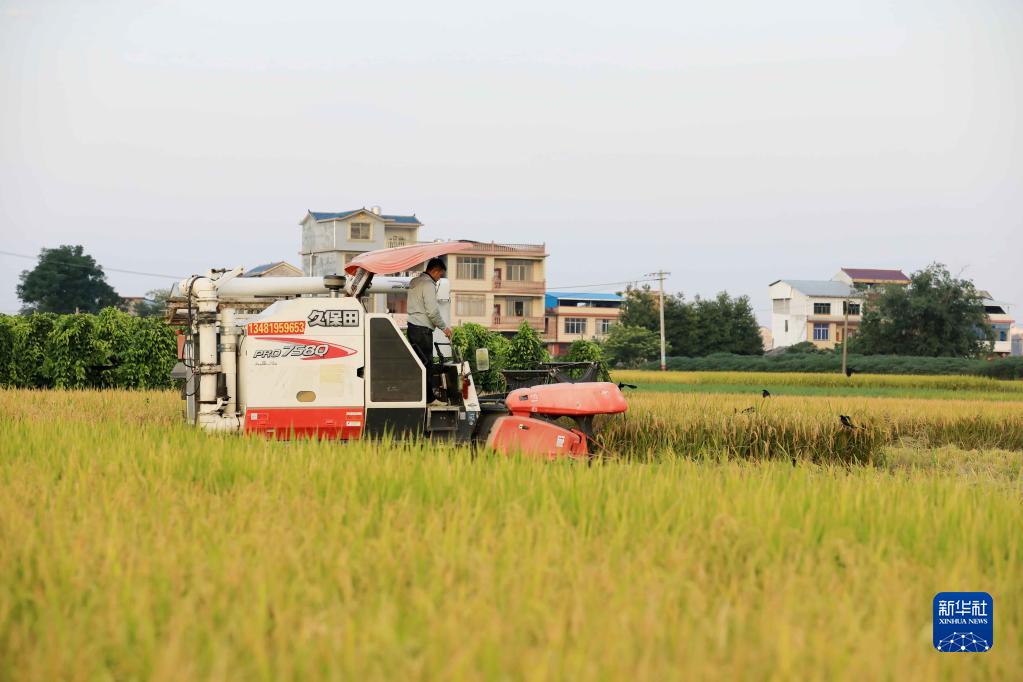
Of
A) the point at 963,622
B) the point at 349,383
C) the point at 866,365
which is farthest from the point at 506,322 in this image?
the point at 963,622

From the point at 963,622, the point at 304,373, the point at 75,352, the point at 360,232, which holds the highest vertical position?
the point at 360,232

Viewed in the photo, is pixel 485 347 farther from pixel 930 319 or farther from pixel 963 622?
pixel 930 319

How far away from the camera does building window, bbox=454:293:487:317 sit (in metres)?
79.2

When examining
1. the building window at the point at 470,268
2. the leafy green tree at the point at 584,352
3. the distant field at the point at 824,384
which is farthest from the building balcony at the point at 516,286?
the leafy green tree at the point at 584,352

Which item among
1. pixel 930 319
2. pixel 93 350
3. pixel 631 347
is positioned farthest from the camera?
pixel 631 347

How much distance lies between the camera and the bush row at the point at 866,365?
161ft

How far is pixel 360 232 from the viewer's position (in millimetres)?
78000

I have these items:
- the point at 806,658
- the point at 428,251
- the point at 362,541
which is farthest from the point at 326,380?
the point at 806,658

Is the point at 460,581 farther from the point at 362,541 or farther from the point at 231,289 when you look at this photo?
the point at 231,289

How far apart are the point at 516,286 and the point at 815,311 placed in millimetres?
38658

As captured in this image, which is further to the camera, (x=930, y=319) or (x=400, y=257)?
(x=930, y=319)

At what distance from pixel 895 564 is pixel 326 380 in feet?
21.1

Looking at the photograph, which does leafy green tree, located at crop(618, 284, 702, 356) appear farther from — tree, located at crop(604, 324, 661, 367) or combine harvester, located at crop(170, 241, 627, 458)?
Answer: combine harvester, located at crop(170, 241, 627, 458)

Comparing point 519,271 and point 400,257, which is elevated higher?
point 519,271
